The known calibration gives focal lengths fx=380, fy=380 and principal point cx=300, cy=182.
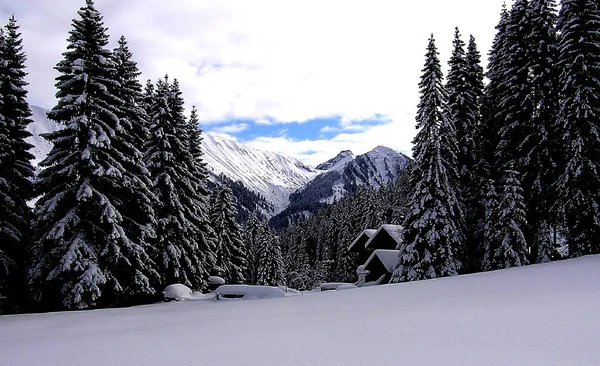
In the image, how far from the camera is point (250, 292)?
20672 mm

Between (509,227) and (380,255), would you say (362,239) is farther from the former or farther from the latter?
(509,227)

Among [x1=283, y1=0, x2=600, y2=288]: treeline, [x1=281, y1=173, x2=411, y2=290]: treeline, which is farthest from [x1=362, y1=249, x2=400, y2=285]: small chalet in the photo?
[x1=281, y1=173, x2=411, y2=290]: treeline

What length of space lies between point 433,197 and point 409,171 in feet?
7.99

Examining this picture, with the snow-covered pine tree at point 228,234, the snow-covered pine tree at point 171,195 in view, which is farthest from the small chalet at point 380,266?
the snow-covered pine tree at point 228,234

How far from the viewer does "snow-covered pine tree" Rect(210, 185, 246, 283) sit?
4238cm

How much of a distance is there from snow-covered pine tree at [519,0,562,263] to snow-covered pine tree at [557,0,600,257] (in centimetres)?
117

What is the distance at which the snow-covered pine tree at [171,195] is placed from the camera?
86.0 ft

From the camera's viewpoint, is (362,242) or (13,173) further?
(362,242)

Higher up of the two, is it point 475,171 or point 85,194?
point 475,171

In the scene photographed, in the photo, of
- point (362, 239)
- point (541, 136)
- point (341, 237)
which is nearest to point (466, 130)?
point (541, 136)

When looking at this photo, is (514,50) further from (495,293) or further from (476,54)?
(495,293)

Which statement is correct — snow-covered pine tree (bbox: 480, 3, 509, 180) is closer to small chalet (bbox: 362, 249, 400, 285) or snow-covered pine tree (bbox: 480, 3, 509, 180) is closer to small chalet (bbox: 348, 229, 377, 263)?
small chalet (bbox: 362, 249, 400, 285)

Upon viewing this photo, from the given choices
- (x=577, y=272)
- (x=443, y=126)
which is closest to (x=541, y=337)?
(x=577, y=272)

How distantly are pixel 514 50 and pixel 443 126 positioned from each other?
21.9 ft
